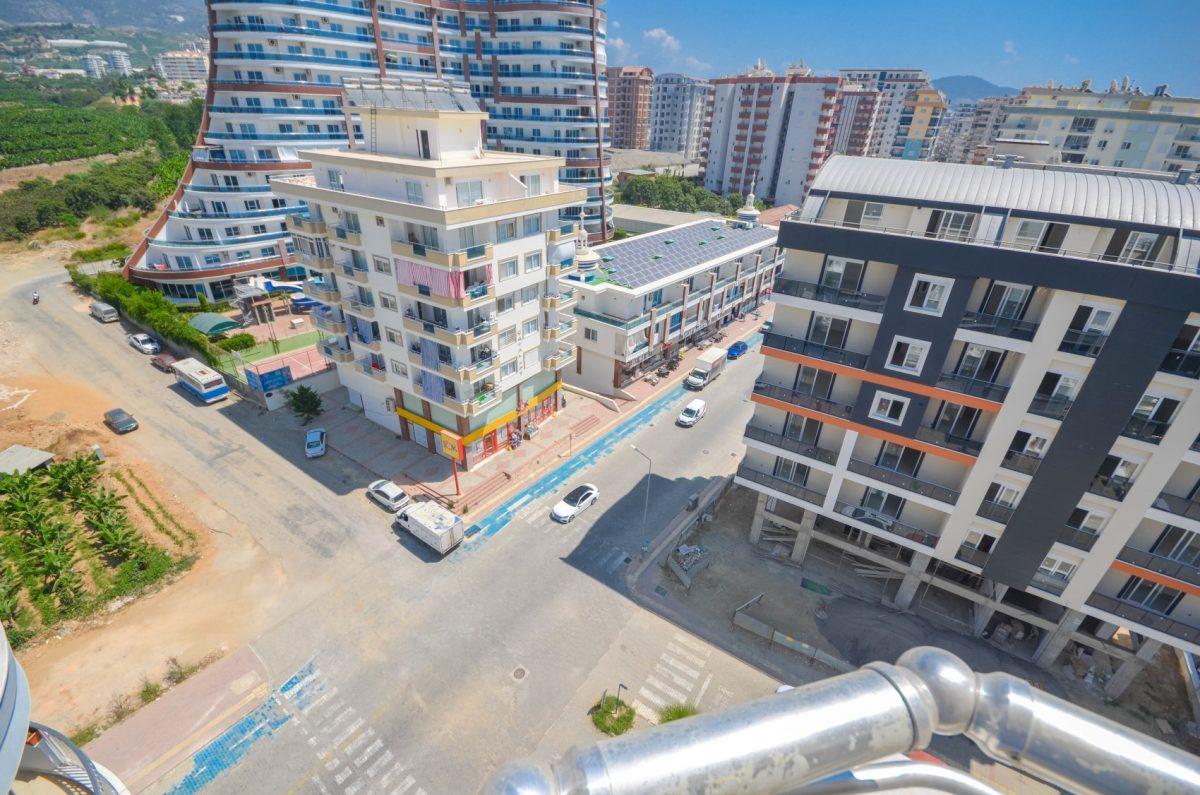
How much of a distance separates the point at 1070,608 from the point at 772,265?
5742 centimetres

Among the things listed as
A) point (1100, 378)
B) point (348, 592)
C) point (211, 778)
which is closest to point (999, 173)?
point (1100, 378)

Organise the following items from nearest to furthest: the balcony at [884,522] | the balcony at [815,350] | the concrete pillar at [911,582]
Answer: the balcony at [815,350]
the balcony at [884,522]
the concrete pillar at [911,582]

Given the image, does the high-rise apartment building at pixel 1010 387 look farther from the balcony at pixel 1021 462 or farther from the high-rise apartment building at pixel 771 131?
the high-rise apartment building at pixel 771 131

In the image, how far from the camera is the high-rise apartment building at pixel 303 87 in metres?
64.4

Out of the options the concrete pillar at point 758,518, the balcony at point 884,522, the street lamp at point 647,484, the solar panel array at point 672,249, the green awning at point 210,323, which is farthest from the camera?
the green awning at point 210,323

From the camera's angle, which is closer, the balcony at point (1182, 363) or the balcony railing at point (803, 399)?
the balcony at point (1182, 363)

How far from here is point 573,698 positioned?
95.2ft

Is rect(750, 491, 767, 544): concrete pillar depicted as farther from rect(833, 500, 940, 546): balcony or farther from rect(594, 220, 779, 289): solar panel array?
rect(594, 220, 779, 289): solar panel array

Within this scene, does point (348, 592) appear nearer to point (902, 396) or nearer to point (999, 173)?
point (902, 396)

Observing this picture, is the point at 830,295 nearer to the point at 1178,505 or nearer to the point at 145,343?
the point at 1178,505

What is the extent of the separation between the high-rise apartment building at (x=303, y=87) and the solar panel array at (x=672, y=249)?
25.1 m

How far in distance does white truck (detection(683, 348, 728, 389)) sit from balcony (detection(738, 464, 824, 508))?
24.4 m

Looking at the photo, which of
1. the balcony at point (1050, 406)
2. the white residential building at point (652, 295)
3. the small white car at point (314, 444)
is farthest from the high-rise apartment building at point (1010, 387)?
the small white car at point (314, 444)

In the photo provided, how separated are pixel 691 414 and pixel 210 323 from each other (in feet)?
169
